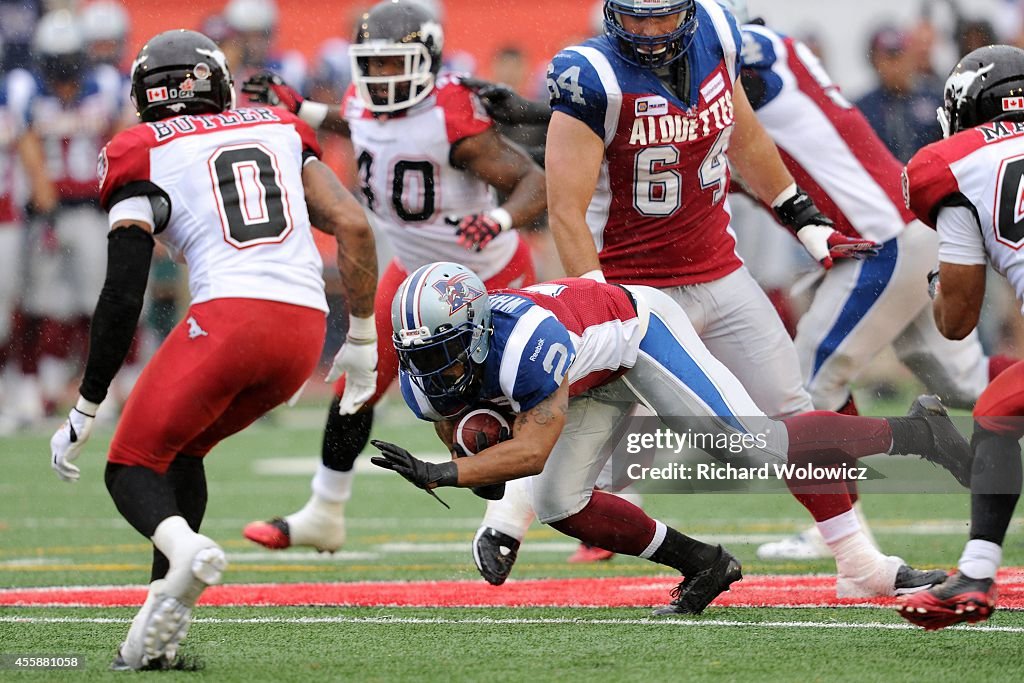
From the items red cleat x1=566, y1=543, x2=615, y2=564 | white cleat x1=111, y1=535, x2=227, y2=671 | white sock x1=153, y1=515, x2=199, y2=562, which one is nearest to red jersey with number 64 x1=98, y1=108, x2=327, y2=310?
white sock x1=153, y1=515, x2=199, y2=562

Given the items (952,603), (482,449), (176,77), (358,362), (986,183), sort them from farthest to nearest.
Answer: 1. (358,362)
2. (176,77)
3. (482,449)
4. (986,183)
5. (952,603)

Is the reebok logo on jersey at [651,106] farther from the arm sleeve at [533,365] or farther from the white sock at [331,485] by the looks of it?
the white sock at [331,485]

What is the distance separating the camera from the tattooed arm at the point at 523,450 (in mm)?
3939

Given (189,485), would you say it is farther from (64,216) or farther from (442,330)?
(64,216)

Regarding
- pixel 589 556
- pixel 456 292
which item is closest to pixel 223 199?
pixel 456 292

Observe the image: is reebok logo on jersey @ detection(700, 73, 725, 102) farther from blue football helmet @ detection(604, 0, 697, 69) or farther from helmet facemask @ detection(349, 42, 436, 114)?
helmet facemask @ detection(349, 42, 436, 114)

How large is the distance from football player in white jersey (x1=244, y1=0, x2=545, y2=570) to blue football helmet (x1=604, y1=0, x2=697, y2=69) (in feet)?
3.12

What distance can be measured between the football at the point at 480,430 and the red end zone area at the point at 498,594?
882 mm

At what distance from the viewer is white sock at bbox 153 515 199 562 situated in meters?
3.84

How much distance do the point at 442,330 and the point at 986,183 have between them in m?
1.38

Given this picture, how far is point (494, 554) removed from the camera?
4789 millimetres

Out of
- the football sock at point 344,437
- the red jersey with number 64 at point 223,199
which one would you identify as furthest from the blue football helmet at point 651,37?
the football sock at point 344,437

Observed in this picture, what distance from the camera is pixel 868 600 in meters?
4.77

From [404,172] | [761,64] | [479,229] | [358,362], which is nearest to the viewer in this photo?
[358,362]
